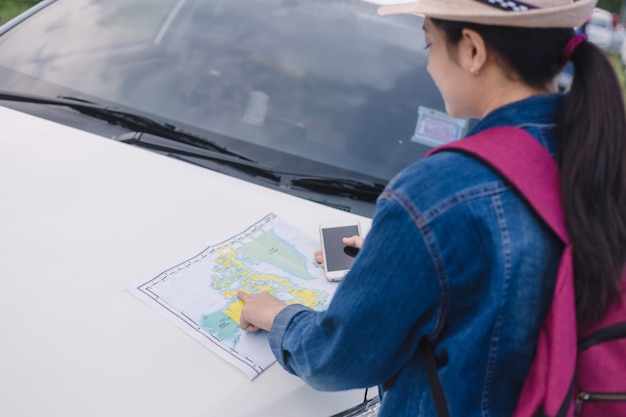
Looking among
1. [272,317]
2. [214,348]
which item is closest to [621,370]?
[272,317]

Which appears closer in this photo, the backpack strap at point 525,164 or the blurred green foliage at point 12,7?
the backpack strap at point 525,164

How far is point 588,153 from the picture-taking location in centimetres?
84

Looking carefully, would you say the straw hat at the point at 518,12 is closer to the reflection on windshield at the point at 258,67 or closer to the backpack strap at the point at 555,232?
the backpack strap at the point at 555,232

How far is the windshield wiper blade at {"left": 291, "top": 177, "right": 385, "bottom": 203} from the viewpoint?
1817 mm

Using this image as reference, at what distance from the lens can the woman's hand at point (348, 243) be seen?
60.0 inches

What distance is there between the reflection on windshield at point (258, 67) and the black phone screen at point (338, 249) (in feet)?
1.05

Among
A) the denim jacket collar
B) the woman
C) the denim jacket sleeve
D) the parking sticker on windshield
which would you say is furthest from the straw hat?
the parking sticker on windshield

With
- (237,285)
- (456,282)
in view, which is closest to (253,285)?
(237,285)

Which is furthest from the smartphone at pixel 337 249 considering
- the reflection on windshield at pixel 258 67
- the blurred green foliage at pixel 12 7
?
the blurred green foliage at pixel 12 7

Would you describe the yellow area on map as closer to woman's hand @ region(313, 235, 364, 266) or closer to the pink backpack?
woman's hand @ region(313, 235, 364, 266)

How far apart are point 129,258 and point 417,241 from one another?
90 cm

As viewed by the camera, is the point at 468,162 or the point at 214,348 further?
the point at 214,348

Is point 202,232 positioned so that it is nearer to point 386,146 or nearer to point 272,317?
point 272,317

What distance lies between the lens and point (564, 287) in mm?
831
